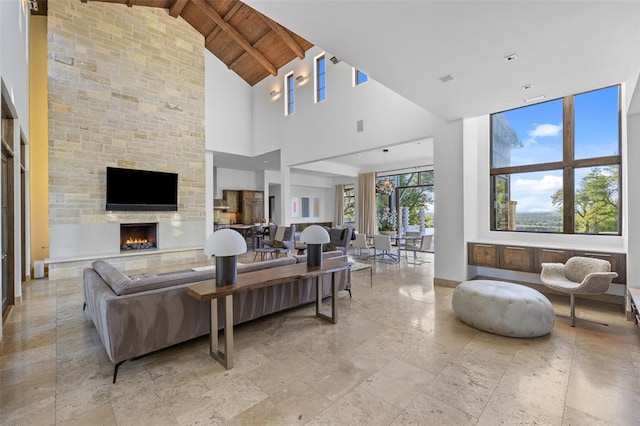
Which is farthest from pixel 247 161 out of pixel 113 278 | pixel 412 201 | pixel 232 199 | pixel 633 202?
pixel 633 202

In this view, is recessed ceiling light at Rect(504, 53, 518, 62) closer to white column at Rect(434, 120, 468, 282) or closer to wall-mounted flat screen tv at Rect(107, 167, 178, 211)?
white column at Rect(434, 120, 468, 282)

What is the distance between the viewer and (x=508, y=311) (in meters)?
2.99

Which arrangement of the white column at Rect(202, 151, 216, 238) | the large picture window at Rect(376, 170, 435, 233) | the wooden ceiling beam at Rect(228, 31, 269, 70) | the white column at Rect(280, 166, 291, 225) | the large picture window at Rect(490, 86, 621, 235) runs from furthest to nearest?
the large picture window at Rect(376, 170, 435, 233)
the white column at Rect(280, 166, 291, 225)
the white column at Rect(202, 151, 216, 238)
the wooden ceiling beam at Rect(228, 31, 269, 70)
the large picture window at Rect(490, 86, 621, 235)

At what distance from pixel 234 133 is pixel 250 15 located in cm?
322

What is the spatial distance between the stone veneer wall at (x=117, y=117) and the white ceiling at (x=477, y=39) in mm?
5944

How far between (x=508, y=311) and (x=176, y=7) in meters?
9.40

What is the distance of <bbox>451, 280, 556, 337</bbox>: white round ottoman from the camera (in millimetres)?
2955

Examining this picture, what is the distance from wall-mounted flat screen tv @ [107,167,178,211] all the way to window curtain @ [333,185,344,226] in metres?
8.02

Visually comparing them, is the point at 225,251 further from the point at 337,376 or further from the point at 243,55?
the point at 243,55

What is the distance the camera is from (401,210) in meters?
10.8

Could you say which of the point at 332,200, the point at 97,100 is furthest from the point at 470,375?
the point at 332,200

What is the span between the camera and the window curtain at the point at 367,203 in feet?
37.4

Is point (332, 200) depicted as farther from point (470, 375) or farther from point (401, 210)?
point (470, 375)

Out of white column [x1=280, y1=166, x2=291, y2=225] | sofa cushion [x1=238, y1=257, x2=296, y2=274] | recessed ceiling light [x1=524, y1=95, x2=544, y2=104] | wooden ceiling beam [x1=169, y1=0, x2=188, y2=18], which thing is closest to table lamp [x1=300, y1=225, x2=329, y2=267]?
sofa cushion [x1=238, y1=257, x2=296, y2=274]
